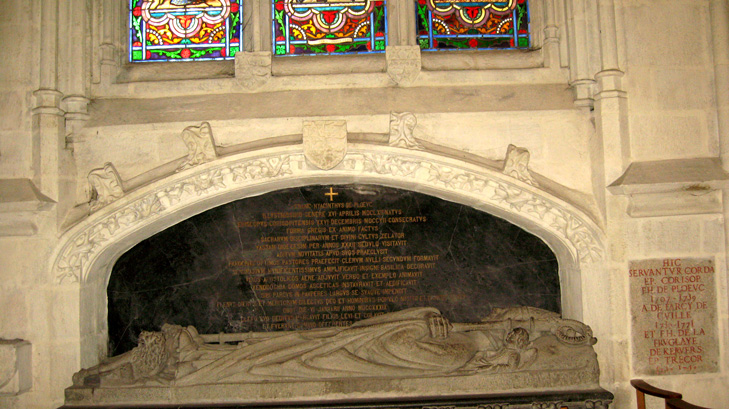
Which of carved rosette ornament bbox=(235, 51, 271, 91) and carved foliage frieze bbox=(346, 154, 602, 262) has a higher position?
carved rosette ornament bbox=(235, 51, 271, 91)

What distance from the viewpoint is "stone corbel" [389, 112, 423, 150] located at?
3955 mm

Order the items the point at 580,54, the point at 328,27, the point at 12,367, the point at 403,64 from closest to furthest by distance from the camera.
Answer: the point at 12,367
the point at 580,54
the point at 403,64
the point at 328,27

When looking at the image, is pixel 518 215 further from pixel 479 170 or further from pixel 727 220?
pixel 727 220

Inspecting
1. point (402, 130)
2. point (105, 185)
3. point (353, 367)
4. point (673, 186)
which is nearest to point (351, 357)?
point (353, 367)

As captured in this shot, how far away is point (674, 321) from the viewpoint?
372 cm

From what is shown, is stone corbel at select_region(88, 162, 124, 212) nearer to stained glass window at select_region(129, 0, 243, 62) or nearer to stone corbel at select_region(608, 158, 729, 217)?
stained glass window at select_region(129, 0, 243, 62)

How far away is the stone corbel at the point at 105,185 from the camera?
3.94m

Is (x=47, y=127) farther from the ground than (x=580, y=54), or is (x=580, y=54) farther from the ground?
(x=580, y=54)

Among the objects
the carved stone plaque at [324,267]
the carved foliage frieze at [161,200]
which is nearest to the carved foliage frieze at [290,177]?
the carved foliage frieze at [161,200]

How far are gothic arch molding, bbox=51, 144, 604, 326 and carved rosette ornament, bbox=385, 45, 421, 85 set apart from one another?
0.57 m

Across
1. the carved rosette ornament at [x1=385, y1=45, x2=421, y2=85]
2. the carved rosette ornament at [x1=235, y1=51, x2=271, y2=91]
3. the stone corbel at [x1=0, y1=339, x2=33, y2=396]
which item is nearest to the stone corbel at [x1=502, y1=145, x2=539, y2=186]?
the carved rosette ornament at [x1=385, y1=45, x2=421, y2=85]

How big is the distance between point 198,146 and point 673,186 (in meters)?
3.18

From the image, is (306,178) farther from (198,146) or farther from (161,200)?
(161,200)

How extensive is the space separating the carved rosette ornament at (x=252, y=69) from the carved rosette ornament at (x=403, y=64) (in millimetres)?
893
